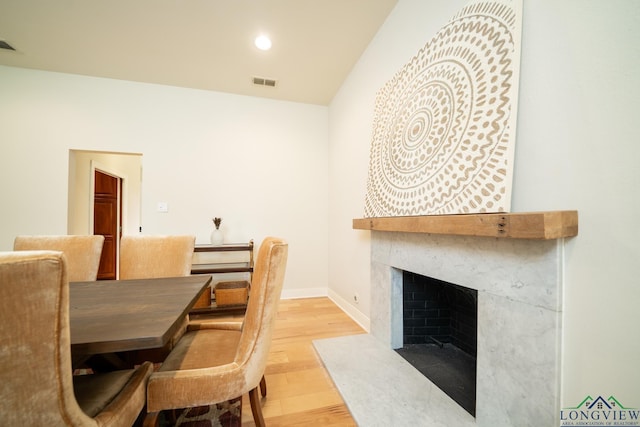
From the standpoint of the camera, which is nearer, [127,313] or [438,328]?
[127,313]

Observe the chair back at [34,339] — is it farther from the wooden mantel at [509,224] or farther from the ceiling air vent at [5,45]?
the ceiling air vent at [5,45]

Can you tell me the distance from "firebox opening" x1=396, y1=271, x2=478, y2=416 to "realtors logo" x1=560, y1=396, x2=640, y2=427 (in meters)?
0.73

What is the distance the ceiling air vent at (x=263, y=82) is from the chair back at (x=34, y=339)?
2.91 meters

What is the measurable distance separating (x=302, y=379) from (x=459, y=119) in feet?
6.11

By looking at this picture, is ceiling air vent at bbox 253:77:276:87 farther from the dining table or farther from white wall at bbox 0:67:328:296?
the dining table

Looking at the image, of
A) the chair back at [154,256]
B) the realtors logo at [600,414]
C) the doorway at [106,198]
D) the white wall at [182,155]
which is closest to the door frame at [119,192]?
the doorway at [106,198]

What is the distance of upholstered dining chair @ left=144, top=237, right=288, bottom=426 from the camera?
2.80 feet

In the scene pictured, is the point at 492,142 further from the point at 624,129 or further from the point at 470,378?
the point at 470,378

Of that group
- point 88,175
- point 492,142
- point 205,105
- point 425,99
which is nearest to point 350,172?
point 425,99

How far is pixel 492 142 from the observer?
1.08m

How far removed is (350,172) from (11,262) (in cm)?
251

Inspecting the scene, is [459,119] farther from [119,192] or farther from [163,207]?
[119,192]

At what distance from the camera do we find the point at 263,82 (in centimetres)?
293

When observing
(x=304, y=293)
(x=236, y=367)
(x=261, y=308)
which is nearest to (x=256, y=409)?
(x=236, y=367)
